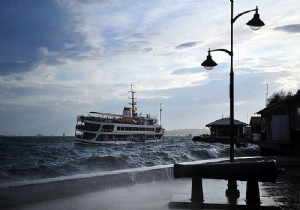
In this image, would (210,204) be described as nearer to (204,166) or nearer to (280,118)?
(204,166)

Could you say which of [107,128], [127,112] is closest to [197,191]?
[107,128]

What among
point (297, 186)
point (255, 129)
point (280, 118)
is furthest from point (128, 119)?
point (297, 186)

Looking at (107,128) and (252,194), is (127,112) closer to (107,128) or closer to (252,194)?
(107,128)

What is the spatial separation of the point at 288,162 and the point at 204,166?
42.0 feet

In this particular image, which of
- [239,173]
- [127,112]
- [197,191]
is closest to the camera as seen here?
[239,173]

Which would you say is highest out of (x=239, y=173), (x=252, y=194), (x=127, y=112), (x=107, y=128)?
(x=127, y=112)

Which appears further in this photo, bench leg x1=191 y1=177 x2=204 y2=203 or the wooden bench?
bench leg x1=191 y1=177 x2=204 y2=203

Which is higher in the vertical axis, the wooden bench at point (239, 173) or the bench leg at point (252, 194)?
the wooden bench at point (239, 173)

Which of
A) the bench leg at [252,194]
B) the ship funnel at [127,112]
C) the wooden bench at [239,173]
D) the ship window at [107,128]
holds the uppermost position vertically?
the ship funnel at [127,112]

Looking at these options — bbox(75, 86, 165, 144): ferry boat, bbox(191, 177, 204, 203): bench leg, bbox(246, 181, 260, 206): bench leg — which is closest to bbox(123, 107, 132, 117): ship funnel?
bbox(75, 86, 165, 144): ferry boat

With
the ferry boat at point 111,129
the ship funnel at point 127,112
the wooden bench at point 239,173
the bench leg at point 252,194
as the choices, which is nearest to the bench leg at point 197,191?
the wooden bench at point 239,173

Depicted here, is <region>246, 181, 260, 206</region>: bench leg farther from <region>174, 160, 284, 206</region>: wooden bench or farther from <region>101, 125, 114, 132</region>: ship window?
<region>101, 125, 114, 132</region>: ship window

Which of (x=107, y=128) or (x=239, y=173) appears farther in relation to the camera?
(x=107, y=128)

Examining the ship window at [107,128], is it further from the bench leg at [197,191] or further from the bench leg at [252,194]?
the bench leg at [252,194]
